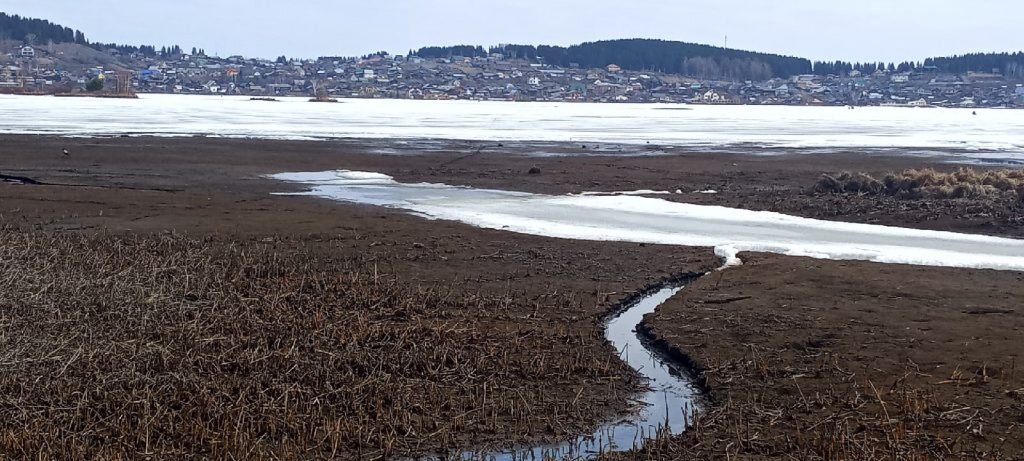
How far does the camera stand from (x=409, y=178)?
106ft

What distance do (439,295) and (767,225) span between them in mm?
9837

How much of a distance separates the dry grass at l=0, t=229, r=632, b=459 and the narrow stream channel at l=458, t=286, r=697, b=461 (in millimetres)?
251

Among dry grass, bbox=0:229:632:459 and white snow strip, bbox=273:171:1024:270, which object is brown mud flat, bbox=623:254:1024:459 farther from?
white snow strip, bbox=273:171:1024:270

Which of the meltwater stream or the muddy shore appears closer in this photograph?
the muddy shore

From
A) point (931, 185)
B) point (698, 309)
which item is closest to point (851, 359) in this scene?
point (698, 309)

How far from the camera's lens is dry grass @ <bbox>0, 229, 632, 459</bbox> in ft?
29.7

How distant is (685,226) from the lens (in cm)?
2212

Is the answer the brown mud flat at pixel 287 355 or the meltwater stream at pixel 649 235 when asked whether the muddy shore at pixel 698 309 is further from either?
the meltwater stream at pixel 649 235

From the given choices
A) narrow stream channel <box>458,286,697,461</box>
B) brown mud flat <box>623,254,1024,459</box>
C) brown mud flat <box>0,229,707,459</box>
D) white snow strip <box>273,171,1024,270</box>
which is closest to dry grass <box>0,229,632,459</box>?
brown mud flat <box>0,229,707,459</box>

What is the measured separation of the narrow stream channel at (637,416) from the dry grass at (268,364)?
0.25 meters

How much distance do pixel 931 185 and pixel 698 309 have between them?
14.4m

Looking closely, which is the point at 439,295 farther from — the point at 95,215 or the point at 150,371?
the point at 95,215

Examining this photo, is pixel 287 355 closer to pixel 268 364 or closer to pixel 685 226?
pixel 268 364

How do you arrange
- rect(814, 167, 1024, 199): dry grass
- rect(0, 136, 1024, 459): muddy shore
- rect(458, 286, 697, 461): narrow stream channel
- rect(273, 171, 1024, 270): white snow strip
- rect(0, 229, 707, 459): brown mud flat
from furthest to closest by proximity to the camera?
rect(814, 167, 1024, 199): dry grass → rect(273, 171, 1024, 270): white snow strip → rect(0, 136, 1024, 459): muddy shore → rect(0, 229, 707, 459): brown mud flat → rect(458, 286, 697, 461): narrow stream channel
